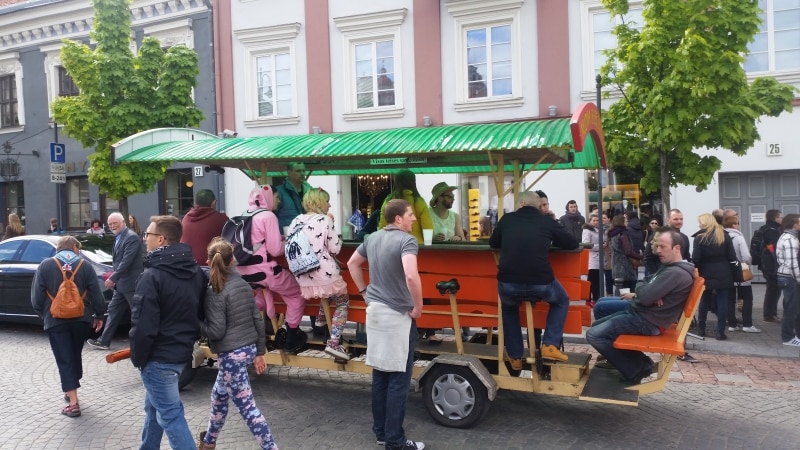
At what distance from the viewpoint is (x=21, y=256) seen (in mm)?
10250

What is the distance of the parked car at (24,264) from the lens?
391 inches

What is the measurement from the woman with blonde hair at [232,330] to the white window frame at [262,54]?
1349 cm

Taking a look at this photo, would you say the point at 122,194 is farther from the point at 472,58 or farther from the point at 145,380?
the point at 145,380

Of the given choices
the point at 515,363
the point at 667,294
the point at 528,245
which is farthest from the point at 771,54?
the point at 515,363

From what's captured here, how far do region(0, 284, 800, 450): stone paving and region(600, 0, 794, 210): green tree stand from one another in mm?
3289

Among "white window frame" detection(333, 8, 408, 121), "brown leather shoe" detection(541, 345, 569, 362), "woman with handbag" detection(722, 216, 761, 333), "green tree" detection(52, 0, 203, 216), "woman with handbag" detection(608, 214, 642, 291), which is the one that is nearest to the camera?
"brown leather shoe" detection(541, 345, 569, 362)

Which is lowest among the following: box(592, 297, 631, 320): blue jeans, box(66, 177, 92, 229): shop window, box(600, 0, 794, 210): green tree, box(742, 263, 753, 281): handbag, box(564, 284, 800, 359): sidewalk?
box(564, 284, 800, 359): sidewalk

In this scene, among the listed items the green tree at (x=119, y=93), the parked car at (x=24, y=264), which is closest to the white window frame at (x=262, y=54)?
the green tree at (x=119, y=93)

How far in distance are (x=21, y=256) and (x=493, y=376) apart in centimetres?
849

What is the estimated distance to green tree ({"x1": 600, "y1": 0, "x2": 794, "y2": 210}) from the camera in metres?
8.95

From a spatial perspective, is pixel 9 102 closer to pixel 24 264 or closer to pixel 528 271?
pixel 24 264

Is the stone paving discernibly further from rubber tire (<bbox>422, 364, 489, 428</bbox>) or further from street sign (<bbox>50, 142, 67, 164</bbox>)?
street sign (<bbox>50, 142, 67, 164</bbox>)

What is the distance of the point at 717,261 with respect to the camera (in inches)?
344

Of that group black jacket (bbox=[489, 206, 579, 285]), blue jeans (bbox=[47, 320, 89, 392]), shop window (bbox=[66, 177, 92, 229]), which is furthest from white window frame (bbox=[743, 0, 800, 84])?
shop window (bbox=[66, 177, 92, 229])
